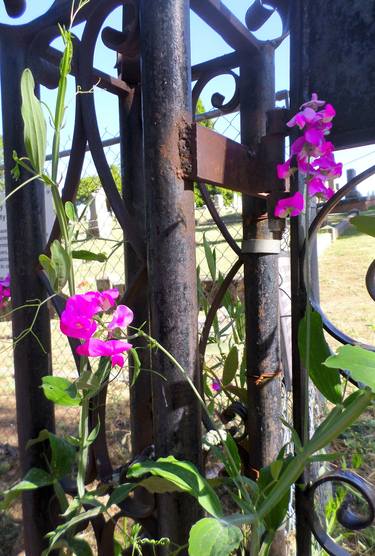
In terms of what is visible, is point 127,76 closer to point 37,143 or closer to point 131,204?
point 131,204

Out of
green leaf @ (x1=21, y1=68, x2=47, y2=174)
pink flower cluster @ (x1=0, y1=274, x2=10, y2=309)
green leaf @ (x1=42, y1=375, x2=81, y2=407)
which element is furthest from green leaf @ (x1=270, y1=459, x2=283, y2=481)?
pink flower cluster @ (x1=0, y1=274, x2=10, y2=309)

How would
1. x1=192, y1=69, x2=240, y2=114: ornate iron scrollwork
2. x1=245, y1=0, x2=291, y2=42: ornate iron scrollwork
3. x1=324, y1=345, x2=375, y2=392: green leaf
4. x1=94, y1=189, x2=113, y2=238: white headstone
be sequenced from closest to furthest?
x1=324, y1=345, x2=375, y2=392: green leaf → x1=245, y1=0, x2=291, y2=42: ornate iron scrollwork → x1=192, y1=69, x2=240, y2=114: ornate iron scrollwork → x1=94, y1=189, x2=113, y2=238: white headstone

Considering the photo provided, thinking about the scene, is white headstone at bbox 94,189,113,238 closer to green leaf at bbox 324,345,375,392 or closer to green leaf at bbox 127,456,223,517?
green leaf at bbox 127,456,223,517

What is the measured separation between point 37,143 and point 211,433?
0.58 meters

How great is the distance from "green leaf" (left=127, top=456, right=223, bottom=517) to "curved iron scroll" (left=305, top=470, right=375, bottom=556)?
20 cm

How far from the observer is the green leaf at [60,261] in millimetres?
635

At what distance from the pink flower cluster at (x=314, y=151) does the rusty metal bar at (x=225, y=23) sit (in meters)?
0.33

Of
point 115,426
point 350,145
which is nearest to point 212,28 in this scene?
point 350,145

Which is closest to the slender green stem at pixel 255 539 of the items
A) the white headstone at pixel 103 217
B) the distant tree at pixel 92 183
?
the distant tree at pixel 92 183

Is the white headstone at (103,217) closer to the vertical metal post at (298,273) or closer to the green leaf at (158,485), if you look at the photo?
the vertical metal post at (298,273)

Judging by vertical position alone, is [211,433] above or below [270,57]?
below

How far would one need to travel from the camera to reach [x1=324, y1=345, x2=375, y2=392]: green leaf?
1.49 feet

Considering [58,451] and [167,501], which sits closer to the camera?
[167,501]

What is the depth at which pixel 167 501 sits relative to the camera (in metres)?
0.67
